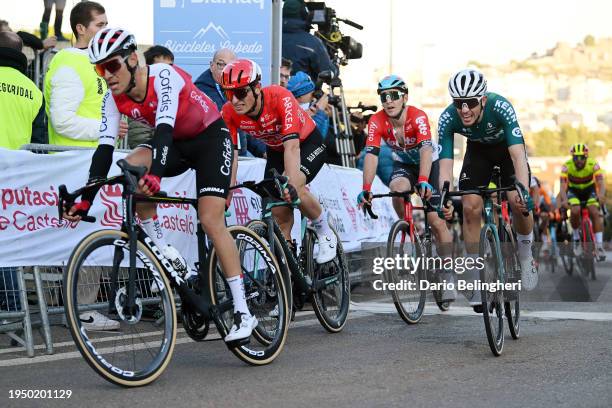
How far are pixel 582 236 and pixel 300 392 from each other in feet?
47.6

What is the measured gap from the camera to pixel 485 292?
25.0ft

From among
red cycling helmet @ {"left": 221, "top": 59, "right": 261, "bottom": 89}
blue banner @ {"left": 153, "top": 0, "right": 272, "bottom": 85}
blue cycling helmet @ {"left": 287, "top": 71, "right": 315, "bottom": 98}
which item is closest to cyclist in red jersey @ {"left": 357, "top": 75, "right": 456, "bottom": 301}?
blue cycling helmet @ {"left": 287, "top": 71, "right": 315, "bottom": 98}

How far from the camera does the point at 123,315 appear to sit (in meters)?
6.12

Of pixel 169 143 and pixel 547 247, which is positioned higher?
pixel 169 143

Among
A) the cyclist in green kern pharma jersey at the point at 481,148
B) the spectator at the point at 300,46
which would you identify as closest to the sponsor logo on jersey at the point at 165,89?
the cyclist in green kern pharma jersey at the point at 481,148

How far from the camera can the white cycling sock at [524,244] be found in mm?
9273

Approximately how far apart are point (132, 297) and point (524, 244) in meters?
4.39

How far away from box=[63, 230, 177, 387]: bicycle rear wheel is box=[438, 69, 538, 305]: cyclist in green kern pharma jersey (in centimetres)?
292

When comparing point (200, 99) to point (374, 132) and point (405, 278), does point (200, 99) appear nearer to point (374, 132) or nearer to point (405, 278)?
point (405, 278)

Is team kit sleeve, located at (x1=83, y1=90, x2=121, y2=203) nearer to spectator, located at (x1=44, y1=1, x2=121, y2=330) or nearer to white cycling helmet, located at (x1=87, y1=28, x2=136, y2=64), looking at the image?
white cycling helmet, located at (x1=87, y1=28, x2=136, y2=64)

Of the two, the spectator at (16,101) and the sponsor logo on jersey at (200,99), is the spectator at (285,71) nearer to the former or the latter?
the spectator at (16,101)

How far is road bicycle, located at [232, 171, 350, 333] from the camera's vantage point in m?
7.80

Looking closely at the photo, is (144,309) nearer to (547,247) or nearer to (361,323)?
(361,323)

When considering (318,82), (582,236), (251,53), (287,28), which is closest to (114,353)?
(251,53)
